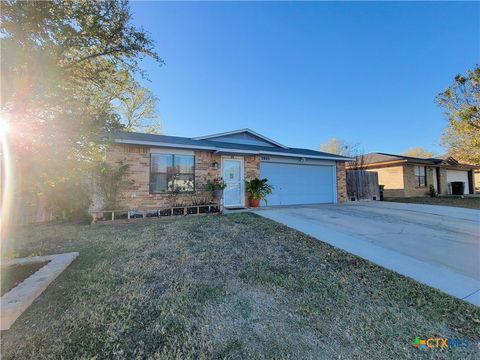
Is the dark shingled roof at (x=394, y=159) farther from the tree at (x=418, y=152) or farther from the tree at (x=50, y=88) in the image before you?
the tree at (x=418, y=152)

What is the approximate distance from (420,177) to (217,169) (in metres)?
17.3

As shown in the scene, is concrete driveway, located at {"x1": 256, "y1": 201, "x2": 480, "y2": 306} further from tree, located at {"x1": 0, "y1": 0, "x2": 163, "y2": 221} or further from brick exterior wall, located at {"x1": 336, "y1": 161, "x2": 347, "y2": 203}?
tree, located at {"x1": 0, "y1": 0, "x2": 163, "y2": 221}

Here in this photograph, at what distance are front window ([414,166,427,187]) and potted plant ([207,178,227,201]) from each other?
649 inches

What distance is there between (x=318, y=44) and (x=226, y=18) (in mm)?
4881

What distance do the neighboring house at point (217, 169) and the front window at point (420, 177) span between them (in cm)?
888

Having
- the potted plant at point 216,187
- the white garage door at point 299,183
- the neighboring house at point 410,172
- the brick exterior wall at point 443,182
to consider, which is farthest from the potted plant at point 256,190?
the brick exterior wall at point 443,182

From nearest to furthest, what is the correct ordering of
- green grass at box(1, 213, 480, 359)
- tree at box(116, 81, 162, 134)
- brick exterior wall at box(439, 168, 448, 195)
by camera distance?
green grass at box(1, 213, 480, 359) < tree at box(116, 81, 162, 134) < brick exterior wall at box(439, 168, 448, 195)

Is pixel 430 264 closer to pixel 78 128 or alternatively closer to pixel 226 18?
pixel 78 128

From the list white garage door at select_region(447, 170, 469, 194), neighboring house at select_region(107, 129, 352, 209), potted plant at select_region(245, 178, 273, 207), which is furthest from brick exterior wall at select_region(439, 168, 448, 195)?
potted plant at select_region(245, 178, 273, 207)

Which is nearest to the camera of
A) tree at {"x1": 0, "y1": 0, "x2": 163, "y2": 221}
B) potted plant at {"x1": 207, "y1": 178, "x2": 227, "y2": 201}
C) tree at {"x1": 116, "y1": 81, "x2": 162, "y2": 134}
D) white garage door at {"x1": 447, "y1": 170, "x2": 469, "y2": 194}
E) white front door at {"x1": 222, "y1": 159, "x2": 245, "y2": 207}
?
tree at {"x1": 0, "y1": 0, "x2": 163, "y2": 221}

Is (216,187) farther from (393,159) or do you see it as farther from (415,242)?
(393,159)

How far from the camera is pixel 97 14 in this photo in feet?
16.5

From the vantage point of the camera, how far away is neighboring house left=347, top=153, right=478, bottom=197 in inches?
628

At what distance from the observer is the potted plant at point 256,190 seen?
31.5ft
